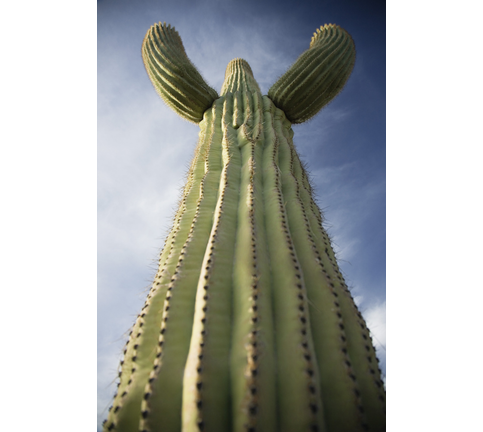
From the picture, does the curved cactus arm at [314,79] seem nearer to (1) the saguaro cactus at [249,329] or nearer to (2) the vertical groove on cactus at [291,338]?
(1) the saguaro cactus at [249,329]

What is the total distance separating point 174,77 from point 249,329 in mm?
3393

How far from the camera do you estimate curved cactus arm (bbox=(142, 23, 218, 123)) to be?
367 cm

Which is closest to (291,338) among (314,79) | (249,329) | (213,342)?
(249,329)

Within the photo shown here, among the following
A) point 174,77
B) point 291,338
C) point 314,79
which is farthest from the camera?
point 314,79

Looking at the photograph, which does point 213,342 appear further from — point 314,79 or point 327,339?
point 314,79

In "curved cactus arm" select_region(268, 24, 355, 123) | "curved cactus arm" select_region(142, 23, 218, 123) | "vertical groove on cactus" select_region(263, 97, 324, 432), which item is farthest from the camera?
"curved cactus arm" select_region(268, 24, 355, 123)

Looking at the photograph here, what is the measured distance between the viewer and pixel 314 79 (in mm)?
3877

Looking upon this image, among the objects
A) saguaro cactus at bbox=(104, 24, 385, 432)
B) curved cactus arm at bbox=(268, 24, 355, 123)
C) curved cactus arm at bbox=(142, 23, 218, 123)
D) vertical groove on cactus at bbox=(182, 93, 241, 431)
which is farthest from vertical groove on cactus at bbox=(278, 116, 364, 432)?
curved cactus arm at bbox=(142, 23, 218, 123)

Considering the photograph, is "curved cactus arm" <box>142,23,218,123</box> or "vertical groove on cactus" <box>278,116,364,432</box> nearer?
"vertical groove on cactus" <box>278,116,364,432</box>

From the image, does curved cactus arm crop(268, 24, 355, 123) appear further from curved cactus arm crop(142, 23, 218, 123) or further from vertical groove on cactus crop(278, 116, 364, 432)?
vertical groove on cactus crop(278, 116, 364, 432)

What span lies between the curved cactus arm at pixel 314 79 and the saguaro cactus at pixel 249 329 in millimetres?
1633

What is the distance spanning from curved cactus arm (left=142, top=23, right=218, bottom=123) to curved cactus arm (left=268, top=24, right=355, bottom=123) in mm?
988

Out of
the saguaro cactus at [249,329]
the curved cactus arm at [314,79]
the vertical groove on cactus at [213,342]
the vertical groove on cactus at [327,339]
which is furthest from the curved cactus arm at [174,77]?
the vertical groove on cactus at [327,339]
